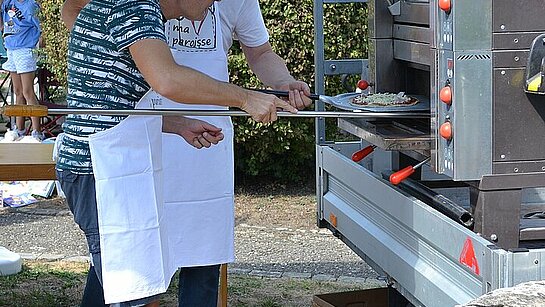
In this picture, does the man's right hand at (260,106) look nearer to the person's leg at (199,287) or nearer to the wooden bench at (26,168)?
the person's leg at (199,287)

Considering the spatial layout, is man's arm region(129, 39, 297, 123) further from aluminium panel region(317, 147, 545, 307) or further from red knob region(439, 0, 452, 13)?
red knob region(439, 0, 452, 13)

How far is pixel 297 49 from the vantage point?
22.8 ft

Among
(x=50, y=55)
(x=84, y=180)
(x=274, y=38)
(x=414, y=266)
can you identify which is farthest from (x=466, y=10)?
(x=50, y=55)

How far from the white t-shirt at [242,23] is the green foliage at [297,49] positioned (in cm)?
298

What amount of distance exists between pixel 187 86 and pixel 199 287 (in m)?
1.09

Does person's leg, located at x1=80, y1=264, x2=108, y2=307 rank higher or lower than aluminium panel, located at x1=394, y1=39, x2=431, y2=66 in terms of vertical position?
lower

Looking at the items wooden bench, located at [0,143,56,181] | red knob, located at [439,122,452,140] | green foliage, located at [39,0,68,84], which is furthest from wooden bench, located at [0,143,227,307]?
green foliage, located at [39,0,68,84]

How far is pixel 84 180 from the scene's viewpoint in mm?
2945

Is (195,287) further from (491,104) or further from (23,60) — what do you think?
(23,60)

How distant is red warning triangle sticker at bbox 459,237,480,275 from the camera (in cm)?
241

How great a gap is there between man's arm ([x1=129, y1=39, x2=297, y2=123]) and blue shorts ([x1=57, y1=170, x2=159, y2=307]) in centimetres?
39

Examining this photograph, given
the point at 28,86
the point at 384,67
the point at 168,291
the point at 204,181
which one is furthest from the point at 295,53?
the point at 28,86

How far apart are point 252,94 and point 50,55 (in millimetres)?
5942

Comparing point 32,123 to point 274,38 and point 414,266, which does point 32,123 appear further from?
point 414,266
